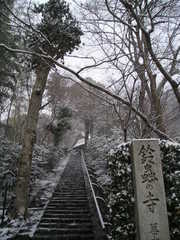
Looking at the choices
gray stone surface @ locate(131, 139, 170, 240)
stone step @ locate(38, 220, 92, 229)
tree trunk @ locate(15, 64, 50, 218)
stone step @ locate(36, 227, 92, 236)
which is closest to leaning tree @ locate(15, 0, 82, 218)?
tree trunk @ locate(15, 64, 50, 218)

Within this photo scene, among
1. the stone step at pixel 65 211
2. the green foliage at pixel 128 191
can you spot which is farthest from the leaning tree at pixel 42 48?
the green foliage at pixel 128 191

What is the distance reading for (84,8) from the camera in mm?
5047

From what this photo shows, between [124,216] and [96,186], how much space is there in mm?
5066

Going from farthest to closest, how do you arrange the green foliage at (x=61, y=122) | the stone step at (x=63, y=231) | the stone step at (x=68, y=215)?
the green foliage at (x=61, y=122), the stone step at (x=68, y=215), the stone step at (x=63, y=231)

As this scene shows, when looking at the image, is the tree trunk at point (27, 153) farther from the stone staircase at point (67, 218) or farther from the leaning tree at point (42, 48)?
the stone staircase at point (67, 218)

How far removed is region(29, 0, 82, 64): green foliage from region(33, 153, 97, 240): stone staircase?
4.96m

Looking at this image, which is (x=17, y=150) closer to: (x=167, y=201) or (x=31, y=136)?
(x=31, y=136)

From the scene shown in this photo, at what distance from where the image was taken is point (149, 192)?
2631 millimetres

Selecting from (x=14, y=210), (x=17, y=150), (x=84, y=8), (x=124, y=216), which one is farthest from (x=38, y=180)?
(x=84, y=8)

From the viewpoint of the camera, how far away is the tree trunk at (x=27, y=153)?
16.8 ft

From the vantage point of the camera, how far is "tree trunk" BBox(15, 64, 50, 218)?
511 cm

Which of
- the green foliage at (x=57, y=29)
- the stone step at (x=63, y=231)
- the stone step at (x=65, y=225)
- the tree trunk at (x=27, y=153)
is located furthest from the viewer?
the green foliage at (x=57, y=29)

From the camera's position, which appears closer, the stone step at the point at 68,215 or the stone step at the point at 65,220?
the stone step at the point at 65,220

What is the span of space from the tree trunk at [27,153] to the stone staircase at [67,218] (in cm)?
75
